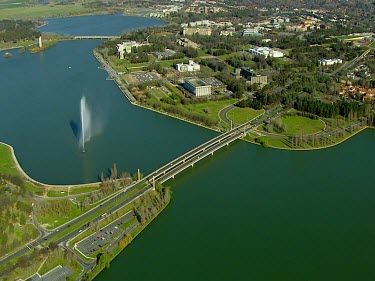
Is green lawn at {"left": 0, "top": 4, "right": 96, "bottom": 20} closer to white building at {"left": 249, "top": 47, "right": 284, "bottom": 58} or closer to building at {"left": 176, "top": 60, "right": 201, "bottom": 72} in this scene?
white building at {"left": 249, "top": 47, "right": 284, "bottom": 58}

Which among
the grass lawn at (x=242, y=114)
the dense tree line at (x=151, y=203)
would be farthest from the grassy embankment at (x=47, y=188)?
the grass lawn at (x=242, y=114)

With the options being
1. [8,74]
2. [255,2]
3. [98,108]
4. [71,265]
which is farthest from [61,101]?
[255,2]

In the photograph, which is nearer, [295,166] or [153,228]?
[153,228]

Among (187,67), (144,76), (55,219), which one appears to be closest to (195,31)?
(187,67)

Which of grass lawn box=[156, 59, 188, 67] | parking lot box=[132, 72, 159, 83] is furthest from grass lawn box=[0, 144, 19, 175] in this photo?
grass lawn box=[156, 59, 188, 67]

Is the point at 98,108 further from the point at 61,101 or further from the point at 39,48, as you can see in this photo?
the point at 39,48

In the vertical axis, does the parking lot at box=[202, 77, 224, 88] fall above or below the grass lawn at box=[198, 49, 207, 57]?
above
